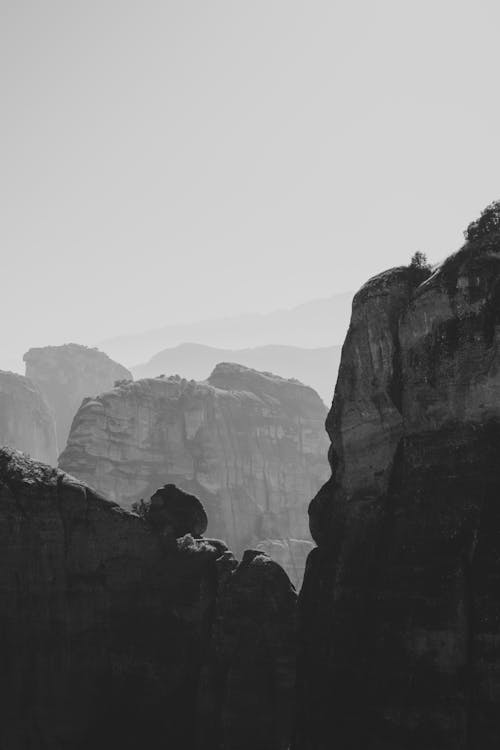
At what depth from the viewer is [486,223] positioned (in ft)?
149

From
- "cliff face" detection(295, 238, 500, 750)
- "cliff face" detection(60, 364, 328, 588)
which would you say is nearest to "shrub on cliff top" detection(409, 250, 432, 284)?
"cliff face" detection(295, 238, 500, 750)

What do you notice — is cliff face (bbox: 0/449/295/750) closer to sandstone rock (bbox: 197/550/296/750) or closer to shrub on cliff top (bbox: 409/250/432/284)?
sandstone rock (bbox: 197/550/296/750)

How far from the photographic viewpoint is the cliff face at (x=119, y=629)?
181 feet

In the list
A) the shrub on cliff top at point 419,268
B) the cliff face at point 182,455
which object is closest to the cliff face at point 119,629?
the shrub on cliff top at point 419,268

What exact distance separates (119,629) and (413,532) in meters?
24.5

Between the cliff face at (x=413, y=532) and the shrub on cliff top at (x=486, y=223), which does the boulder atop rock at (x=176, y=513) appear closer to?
the cliff face at (x=413, y=532)

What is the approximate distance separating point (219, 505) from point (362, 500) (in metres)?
141

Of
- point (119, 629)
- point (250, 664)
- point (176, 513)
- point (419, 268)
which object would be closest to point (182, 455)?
point (176, 513)

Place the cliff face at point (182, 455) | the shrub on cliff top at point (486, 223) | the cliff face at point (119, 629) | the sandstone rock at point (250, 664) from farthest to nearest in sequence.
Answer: the cliff face at point (182, 455) → the cliff face at point (119, 629) → the sandstone rock at point (250, 664) → the shrub on cliff top at point (486, 223)

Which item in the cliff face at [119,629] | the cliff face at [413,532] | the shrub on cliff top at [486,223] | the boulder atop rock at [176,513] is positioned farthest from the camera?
the boulder atop rock at [176,513]

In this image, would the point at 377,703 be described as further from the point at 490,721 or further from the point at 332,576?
the point at 332,576

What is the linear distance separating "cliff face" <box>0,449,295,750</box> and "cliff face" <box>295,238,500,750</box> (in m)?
7.35

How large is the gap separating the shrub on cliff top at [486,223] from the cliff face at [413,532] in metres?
0.99

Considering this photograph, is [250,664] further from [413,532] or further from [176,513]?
[413,532]
